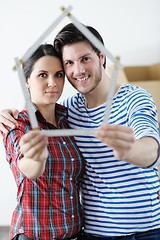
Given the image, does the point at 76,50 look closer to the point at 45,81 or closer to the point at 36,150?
the point at 45,81

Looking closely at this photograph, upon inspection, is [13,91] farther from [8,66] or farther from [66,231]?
[66,231]

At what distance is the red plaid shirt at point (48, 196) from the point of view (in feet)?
3.59

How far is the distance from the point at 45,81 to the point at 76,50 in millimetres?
131

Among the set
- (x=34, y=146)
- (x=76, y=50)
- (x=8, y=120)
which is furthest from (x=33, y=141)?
(x=76, y=50)

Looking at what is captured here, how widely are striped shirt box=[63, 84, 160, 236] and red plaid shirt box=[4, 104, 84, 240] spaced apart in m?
0.06

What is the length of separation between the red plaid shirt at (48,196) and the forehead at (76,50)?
0.23 m

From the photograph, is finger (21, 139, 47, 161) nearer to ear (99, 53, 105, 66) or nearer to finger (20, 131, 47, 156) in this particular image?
finger (20, 131, 47, 156)

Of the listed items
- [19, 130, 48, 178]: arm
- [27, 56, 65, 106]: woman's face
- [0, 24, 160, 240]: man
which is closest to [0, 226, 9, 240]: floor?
A: [0, 24, 160, 240]: man

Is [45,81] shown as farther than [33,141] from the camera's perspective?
Yes

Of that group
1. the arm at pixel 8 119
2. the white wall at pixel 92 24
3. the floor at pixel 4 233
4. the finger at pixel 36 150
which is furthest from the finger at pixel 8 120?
the floor at pixel 4 233

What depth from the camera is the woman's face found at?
3.79 ft

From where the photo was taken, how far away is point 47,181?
3.60ft

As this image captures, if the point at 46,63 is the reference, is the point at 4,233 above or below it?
below

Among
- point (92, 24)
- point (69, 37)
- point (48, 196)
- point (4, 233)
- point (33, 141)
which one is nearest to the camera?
point (33, 141)
